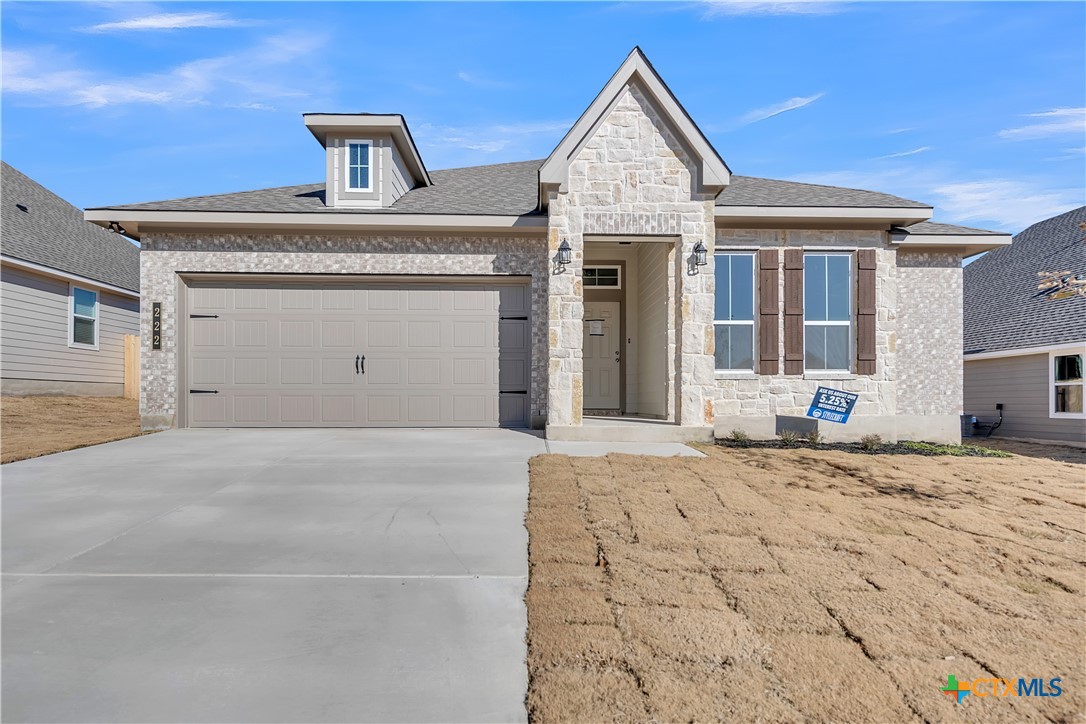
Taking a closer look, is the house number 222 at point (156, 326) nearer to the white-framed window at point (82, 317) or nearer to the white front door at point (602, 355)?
the white-framed window at point (82, 317)

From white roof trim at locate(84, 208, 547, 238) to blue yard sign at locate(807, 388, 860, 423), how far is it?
5272 millimetres

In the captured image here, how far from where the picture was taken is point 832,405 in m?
9.55

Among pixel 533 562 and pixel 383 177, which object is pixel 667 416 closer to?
pixel 533 562

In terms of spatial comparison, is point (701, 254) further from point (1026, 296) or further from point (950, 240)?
point (1026, 296)

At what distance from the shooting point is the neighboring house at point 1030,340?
13.7 meters

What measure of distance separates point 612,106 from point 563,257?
2.42m

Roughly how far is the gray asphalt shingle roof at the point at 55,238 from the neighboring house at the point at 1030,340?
22606mm

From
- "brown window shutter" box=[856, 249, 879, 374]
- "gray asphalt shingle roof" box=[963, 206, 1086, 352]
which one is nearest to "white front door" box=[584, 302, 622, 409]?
"brown window shutter" box=[856, 249, 879, 374]

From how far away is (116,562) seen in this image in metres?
3.91

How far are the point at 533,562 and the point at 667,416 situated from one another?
589 cm

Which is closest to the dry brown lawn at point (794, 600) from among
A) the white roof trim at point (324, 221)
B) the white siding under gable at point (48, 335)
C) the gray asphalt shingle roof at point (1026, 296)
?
the white roof trim at point (324, 221)

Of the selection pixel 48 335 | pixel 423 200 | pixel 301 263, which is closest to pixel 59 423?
pixel 48 335

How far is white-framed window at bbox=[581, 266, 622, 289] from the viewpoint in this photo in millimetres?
12477

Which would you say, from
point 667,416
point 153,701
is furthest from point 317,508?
point 667,416
